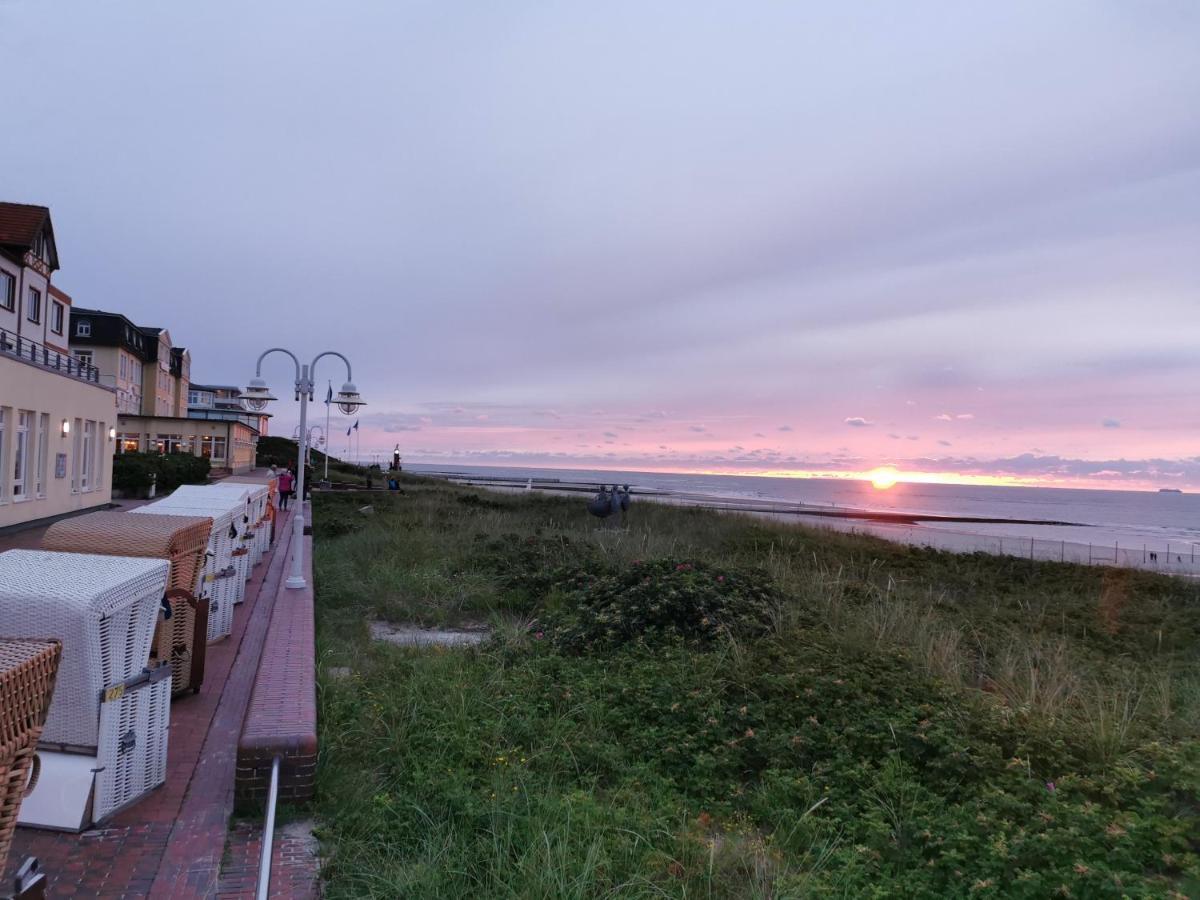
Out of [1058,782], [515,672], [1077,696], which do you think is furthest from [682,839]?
[1077,696]

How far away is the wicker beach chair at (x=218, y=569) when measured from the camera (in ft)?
23.2

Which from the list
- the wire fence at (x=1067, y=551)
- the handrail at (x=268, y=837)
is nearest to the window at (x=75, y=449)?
the handrail at (x=268, y=837)

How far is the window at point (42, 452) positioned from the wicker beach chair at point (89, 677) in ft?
54.7

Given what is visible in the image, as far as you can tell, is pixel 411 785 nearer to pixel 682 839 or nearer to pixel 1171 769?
pixel 682 839

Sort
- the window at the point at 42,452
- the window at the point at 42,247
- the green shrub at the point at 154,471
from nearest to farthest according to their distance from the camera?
the window at the point at 42,452 < the window at the point at 42,247 < the green shrub at the point at 154,471

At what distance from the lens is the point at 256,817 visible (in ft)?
13.3

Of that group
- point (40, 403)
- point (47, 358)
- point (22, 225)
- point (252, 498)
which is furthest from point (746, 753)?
point (22, 225)

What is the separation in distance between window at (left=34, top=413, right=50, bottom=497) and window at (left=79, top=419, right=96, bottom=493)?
271cm

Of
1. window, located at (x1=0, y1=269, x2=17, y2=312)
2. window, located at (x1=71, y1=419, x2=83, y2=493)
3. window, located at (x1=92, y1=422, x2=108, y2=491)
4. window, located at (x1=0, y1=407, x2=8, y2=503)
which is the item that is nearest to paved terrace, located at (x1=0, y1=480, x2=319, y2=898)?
window, located at (x1=0, y1=407, x2=8, y2=503)

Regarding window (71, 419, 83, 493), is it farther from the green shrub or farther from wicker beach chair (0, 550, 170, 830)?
wicker beach chair (0, 550, 170, 830)

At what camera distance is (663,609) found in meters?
8.23

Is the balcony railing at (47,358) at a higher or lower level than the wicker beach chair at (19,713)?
higher

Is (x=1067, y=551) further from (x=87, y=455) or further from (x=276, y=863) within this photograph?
(x=87, y=455)

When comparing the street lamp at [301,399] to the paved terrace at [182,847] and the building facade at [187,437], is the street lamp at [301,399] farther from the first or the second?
the building facade at [187,437]
